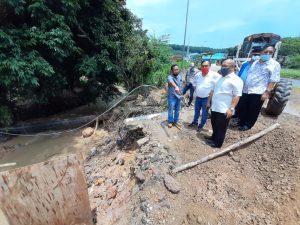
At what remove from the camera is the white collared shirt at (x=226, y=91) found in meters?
3.88

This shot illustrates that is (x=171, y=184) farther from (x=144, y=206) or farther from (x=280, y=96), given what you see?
(x=280, y=96)

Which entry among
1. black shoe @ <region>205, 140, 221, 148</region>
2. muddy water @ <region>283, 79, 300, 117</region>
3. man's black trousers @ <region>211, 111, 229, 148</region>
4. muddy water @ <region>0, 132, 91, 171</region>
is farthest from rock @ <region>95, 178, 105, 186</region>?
muddy water @ <region>283, 79, 300, 117</region>

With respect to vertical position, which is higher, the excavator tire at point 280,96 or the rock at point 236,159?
the excavator tire at point 280,96

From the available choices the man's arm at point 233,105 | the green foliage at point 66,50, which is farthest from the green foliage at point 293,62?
the man's arm at point 233,105

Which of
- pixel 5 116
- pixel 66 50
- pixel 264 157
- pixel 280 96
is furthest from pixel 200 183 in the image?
pixel 5 116

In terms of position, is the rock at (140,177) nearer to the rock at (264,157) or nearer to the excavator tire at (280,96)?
the rock at (264,157)

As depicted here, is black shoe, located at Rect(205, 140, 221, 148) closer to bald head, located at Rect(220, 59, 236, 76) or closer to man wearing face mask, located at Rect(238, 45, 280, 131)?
man wearing face mask, located at Rect(238, 45, 280, 131)

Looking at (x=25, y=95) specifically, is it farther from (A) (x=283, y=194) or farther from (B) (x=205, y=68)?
(A) (x=283, y=194)

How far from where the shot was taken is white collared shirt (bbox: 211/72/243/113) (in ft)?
12.7

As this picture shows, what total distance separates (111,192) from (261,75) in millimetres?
3592

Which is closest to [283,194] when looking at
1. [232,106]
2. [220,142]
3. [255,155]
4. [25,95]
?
[255,155]

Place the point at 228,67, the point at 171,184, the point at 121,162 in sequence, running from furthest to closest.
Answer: the point at 121,162, the point at 228,67, the point at 171,184

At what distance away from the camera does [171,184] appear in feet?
11.3

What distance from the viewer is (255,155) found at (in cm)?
412
